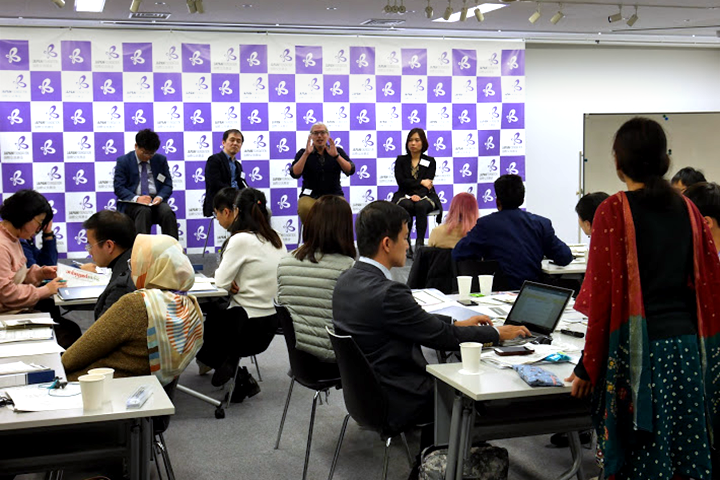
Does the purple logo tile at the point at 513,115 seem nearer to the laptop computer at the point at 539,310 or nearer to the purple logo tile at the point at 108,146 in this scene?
the purple logo tile at the point at 108,146

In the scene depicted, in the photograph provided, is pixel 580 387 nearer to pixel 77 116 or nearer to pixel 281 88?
pixel 281 88

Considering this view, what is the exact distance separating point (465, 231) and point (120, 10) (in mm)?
4830

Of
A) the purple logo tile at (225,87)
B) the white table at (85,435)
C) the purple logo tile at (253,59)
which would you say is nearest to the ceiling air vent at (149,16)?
the purple logo tile at (225,87)

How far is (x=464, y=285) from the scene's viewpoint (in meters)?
3.80

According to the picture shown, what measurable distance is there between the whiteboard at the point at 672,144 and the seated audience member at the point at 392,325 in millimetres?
8254

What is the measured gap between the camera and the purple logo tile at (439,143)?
9.46 m

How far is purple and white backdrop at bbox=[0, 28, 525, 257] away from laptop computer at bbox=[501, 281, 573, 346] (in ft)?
19.5

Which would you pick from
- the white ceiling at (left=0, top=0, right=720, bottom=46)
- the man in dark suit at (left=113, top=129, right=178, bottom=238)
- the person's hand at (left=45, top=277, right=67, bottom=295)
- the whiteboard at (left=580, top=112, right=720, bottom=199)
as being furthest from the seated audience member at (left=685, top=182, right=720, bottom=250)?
the whiteboard at (left=580, top=112, right=720, bottom=199)

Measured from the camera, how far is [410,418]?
9.31 feet

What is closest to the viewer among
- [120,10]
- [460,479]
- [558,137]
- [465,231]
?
[460,479]

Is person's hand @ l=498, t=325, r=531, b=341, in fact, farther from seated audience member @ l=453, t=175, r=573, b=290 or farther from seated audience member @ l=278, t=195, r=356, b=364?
seated audience member @ l=453, t=175, r=573, b=290

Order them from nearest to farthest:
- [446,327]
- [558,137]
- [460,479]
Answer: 1. [460,479]
2. [446,327]
3. [558,137]

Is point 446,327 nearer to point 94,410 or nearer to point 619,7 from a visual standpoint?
point 94,410

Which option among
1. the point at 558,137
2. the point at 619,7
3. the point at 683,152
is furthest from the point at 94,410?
the point at 683,152
